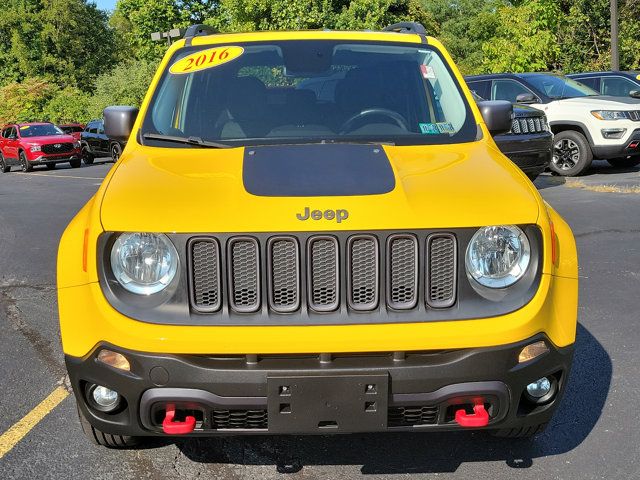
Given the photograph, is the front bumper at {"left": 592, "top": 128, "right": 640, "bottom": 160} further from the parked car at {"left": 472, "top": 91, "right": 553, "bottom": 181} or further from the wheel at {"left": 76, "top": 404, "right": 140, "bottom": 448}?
the wheel at {"left": 76, "top": 404, "right": 140, "bottom": 448}

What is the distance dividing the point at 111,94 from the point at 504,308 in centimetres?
4739

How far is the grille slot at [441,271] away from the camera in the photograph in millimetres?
2826

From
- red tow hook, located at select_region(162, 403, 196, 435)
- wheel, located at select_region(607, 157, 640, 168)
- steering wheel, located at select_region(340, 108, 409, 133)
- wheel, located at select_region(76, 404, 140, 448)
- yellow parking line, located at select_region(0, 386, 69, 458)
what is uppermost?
→ steering wheel, located at select_region(340, 108, 409, 133)

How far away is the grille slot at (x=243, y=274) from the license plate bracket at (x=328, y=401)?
11.4 inches

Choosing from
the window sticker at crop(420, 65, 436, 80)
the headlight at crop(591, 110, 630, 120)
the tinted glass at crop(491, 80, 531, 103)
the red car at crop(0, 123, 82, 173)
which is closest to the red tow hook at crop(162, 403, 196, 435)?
the window sticker at crop(420, 65, 436, 80)

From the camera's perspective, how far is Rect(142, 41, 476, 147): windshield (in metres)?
3.93

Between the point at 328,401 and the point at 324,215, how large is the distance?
2.12 ft

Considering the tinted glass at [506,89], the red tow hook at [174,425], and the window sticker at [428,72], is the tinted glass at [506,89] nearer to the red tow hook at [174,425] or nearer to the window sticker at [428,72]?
the window sticker at [428,72]

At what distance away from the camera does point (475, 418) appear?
2820 millimetres

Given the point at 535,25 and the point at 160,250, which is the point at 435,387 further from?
the point at 535,25

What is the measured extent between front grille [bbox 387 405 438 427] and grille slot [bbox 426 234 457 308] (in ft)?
1.22

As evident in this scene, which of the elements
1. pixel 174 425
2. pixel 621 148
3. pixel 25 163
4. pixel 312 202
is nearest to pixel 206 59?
pixel 312 202

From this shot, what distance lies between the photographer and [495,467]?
11.1 ft

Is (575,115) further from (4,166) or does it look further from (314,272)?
(4,166)
